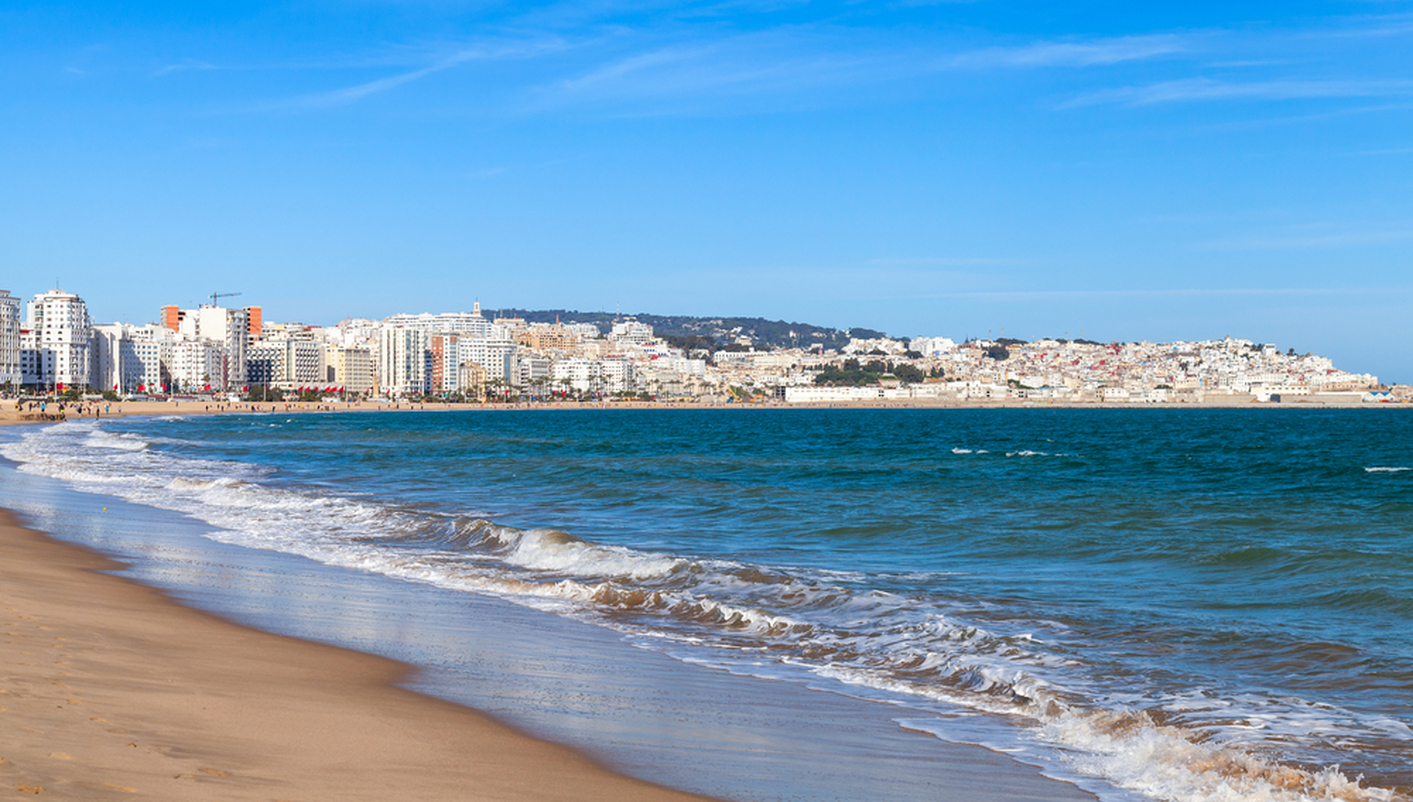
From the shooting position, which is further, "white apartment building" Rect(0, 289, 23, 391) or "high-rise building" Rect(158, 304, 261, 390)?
"high-rise building" Rect(158, 304, 261, 390)

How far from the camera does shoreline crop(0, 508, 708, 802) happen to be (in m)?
4.39

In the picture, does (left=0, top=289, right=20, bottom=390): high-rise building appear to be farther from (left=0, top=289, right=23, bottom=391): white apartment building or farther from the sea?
the sea

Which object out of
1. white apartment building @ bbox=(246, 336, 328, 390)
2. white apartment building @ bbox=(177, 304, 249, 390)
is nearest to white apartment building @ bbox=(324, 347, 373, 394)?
white apartment building @ bbox=(246, 336, 328, 390)

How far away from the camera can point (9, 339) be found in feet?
484

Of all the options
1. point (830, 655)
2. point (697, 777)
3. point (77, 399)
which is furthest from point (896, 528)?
point (77, 399)

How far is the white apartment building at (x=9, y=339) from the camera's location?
144750mm

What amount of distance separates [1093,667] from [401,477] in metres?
21.6

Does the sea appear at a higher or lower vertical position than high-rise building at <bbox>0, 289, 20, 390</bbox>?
lower

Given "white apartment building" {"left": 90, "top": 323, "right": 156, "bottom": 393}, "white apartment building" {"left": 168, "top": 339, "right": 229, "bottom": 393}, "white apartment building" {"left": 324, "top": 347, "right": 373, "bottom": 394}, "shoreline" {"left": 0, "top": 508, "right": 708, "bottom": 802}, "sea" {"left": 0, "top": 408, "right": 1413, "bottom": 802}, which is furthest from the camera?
"white apartment building" {"left": 324, "top": 347, "right": 373, "bottom": 394}

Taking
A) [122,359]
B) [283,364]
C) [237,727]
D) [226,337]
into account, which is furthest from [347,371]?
[237,727]

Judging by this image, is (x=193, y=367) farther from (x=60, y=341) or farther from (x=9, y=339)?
(x=9, y=339)

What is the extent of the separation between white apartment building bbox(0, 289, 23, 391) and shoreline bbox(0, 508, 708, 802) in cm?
15759

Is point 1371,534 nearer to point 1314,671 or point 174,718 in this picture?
point 1314,671

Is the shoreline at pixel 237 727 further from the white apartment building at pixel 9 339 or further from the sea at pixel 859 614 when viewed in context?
the white apartment building at pixel 9 339
